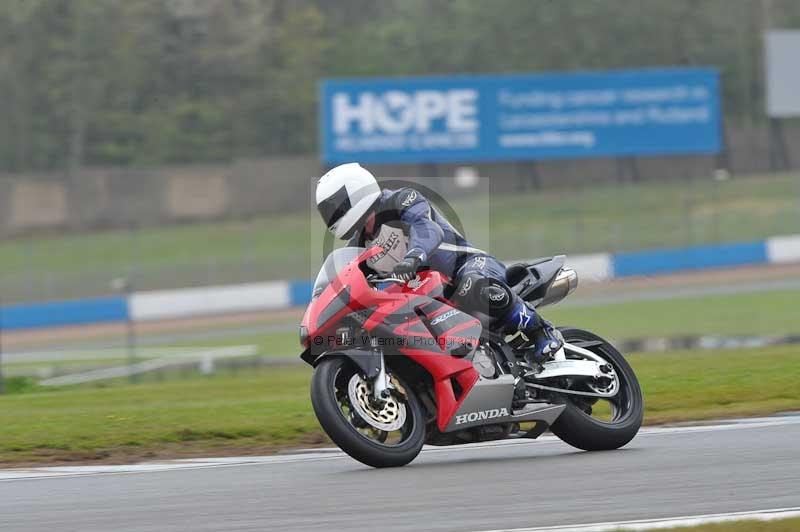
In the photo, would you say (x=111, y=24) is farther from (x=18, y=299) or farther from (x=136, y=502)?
(x=136, y=502)

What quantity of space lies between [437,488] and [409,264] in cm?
119

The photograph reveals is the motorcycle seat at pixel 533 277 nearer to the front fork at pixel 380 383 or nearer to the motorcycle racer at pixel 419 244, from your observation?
the motorcycle racer at pixel 419 244

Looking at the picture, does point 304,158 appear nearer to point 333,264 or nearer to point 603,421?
point 603,421

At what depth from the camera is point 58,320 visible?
33156 mm

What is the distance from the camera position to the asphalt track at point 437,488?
613 centimetres

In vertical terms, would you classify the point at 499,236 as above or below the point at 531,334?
below

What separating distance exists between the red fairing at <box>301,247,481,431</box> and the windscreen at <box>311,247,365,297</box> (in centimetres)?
9

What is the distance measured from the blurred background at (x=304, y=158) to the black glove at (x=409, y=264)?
18361 mm

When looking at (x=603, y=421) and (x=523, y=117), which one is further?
(x=523, y=117)

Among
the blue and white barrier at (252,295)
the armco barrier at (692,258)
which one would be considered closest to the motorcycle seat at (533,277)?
the blue and white barrier at (252,295)

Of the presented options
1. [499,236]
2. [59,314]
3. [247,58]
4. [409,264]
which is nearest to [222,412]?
[409,264]

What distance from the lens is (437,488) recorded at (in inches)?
270

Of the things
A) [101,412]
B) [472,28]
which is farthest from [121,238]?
[101,412]

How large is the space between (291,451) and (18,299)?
26190mm
